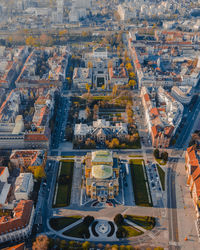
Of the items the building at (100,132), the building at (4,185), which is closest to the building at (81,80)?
the building at (100,132)

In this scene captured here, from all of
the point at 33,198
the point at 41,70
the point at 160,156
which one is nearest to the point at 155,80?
the point at 160,156

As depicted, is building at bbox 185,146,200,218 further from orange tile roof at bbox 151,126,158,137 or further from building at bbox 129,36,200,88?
building at bbox 129,36,200,88

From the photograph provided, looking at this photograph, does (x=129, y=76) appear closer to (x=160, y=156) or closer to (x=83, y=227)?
(x=160, y=156)

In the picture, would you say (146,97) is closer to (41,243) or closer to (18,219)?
(18,219)

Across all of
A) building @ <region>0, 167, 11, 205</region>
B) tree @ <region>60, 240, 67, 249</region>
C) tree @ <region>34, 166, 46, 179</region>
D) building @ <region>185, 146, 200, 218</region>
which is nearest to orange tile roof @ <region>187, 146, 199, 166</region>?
building @ <region>185, 146, 200, 218</region>

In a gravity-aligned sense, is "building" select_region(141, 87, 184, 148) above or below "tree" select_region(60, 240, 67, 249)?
above

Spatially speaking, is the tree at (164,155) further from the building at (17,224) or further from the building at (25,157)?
the building at (17,224)

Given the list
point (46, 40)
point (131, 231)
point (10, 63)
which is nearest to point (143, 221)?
point (131, 231)
